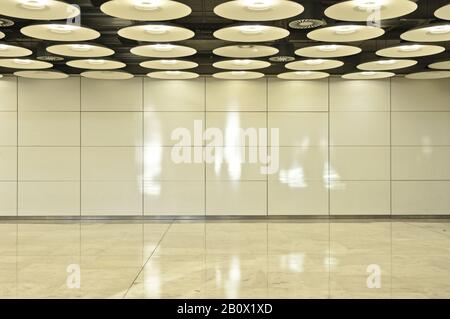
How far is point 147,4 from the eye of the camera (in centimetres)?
858

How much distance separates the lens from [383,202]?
689 inches

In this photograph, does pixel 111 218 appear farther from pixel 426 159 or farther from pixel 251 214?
pixel 426 159

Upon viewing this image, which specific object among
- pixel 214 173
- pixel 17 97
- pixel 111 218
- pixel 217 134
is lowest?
pixel 111 218

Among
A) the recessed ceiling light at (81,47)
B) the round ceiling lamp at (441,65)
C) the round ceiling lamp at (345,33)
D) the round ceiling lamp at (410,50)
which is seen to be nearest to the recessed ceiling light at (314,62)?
the round ceiling lamp at (410,50)

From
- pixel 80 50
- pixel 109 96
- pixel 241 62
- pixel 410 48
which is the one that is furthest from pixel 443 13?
pixel 109 96

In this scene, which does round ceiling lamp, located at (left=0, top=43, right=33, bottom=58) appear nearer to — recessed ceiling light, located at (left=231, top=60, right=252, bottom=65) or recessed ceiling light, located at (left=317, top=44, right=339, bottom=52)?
recessed ceiling light, located at (left=231, top=60, right=252, bottom=65)

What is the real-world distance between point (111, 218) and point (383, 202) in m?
10.0

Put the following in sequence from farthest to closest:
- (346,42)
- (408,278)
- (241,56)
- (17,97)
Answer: (17,97), (241,56), (346,42), (408,278)

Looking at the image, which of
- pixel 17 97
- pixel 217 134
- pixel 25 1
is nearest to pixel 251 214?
pixel 217 134

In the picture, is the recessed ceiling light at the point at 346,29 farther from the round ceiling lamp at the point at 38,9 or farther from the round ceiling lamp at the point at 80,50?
the round ceiling lamp at the point at 80,50

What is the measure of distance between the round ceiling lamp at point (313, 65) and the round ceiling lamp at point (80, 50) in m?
A: 5.48

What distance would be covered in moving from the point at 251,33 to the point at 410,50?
4587 mm

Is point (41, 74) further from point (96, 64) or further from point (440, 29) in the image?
point (440, 29)

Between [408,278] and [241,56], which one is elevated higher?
[241,56]
